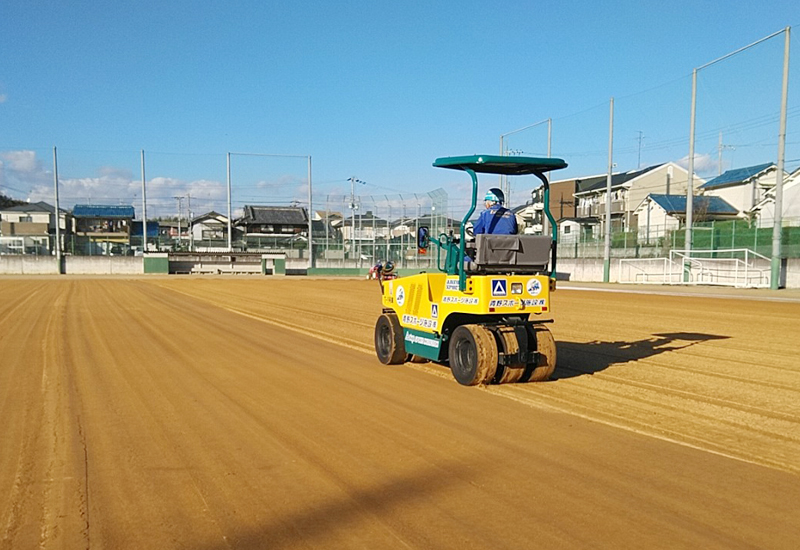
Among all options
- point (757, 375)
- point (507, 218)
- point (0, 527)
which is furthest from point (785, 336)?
point (0, 527)

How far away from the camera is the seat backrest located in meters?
7.16

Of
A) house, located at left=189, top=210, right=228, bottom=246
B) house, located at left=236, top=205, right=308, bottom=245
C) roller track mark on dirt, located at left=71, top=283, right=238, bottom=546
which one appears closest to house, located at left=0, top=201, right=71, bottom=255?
house, located at left=189, top=210, right=228, bottom=246

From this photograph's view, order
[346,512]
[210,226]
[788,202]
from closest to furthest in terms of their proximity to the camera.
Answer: [346,512] < [788,202] < [210,226]

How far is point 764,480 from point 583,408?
7.08ft

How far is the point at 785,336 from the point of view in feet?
38.4

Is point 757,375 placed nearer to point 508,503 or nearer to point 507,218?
point 507,218

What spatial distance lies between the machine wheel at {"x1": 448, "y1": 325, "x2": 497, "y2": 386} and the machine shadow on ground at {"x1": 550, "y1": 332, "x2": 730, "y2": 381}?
1184 mm

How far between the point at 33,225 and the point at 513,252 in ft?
271

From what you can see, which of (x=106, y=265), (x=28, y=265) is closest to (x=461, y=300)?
(x=106, y=265)

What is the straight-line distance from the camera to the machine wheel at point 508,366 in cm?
721

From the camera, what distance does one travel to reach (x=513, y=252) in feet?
24.0

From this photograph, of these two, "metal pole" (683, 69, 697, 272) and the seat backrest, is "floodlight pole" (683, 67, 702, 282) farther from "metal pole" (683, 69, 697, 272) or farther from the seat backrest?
the seat backrest

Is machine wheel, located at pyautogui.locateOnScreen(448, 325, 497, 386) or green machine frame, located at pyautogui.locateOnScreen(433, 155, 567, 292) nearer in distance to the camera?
machine wheel, located at pyautogui.locateOnScreen(448, 325, 497, 386)

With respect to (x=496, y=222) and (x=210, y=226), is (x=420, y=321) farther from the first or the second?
(x=210, y=226)
